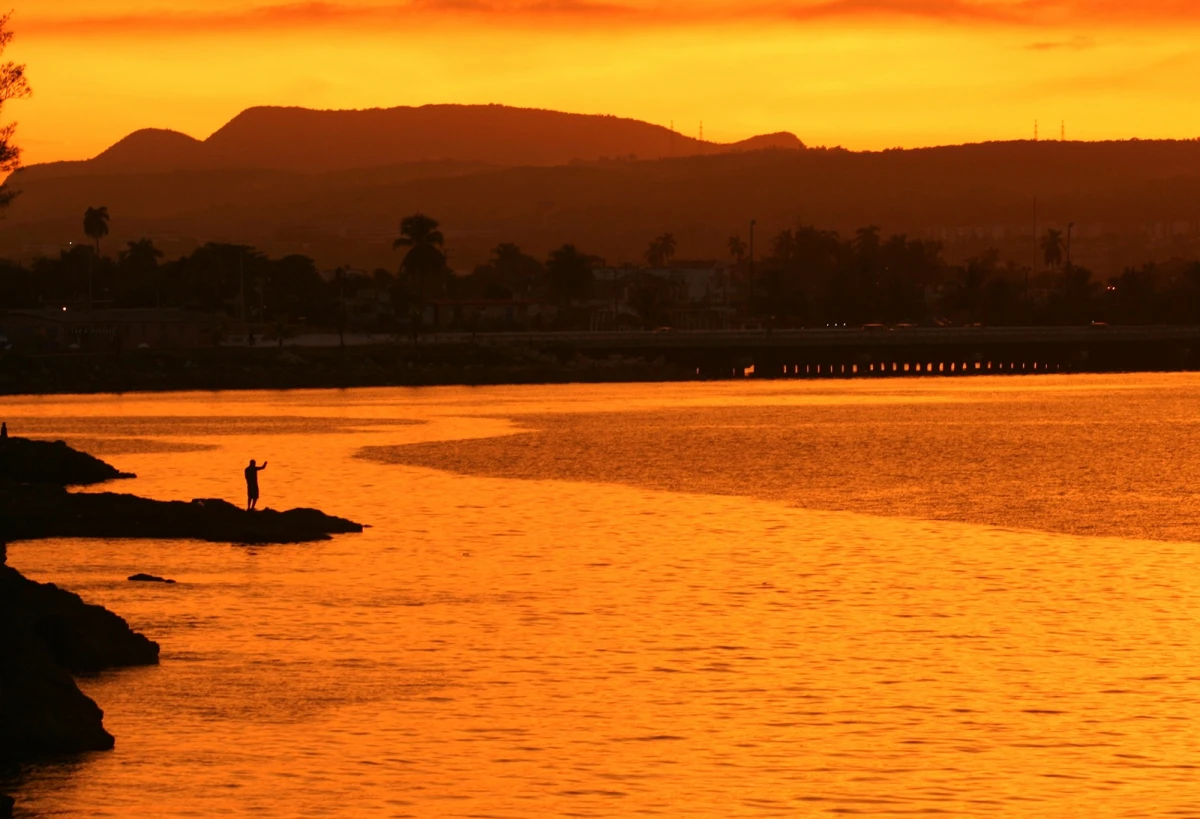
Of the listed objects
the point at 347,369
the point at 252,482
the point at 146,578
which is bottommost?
the point at 146,578

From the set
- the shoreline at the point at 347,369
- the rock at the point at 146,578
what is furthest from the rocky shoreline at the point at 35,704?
the shoreline at the point at 347,369

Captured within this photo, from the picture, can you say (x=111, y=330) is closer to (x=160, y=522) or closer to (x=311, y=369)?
(x=311, y=369)

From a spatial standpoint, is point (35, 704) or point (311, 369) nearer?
point (35, 704)

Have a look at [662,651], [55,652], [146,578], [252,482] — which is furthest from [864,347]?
[55,652]

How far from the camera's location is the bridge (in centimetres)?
17350

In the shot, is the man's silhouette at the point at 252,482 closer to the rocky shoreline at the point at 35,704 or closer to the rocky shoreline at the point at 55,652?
the rocky shoreline at the point at 55,652

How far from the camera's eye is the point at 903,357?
7052 inches

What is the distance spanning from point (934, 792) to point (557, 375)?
14702cm

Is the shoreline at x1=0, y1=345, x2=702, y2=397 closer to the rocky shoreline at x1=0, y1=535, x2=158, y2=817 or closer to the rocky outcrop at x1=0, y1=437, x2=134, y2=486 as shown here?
the rocky outcrop at x1=0, y1=437, x2=134, y2=486

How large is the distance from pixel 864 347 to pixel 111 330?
2644 inches

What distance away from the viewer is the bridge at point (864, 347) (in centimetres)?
17350

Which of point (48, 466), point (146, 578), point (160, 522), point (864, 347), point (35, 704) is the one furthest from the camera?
point (864, 347)

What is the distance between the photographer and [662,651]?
30344 millimetres

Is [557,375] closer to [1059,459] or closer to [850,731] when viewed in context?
[1059,459]
